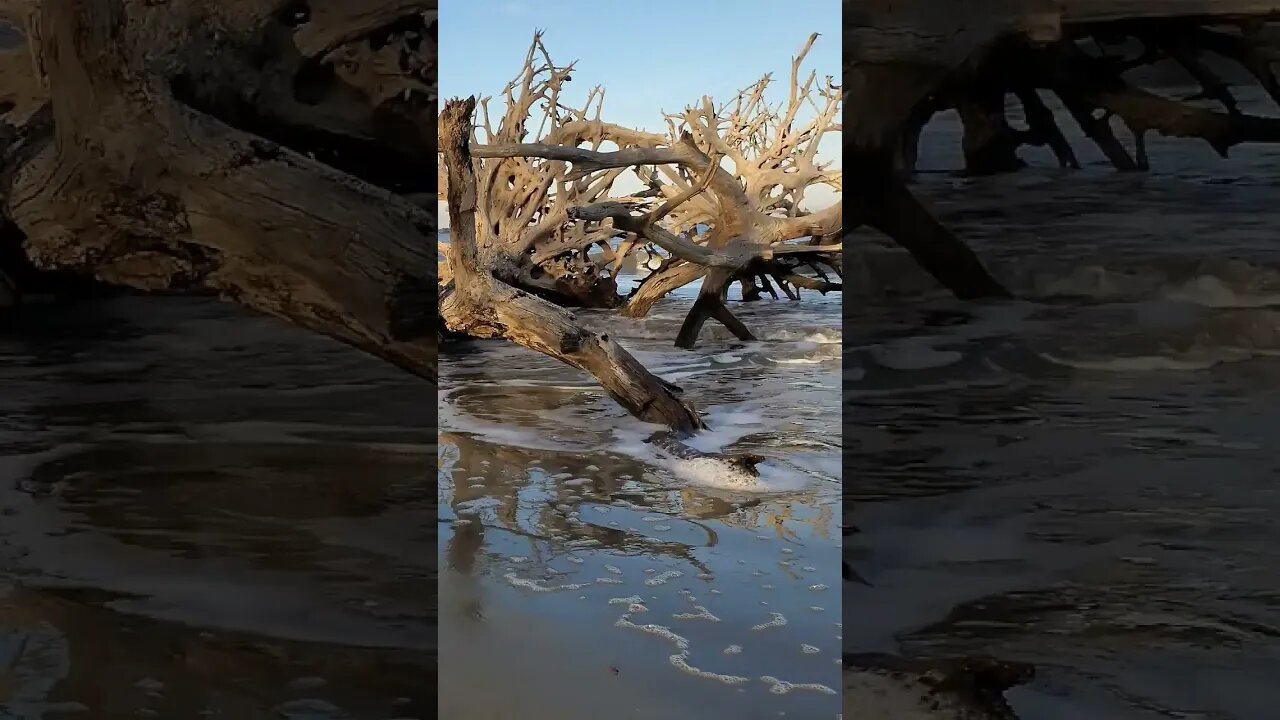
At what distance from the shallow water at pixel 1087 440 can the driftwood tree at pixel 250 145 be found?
28.0 inches

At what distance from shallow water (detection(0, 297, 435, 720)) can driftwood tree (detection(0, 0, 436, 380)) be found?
8cm

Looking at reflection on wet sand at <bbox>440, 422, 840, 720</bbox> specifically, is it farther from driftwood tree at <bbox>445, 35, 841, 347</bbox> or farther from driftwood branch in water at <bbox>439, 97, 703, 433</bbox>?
driftwood tree at <bbox>445, 35, 841, 347</bbox>

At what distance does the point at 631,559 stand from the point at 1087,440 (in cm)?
162

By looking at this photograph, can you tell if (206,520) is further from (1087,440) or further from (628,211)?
(628,211)

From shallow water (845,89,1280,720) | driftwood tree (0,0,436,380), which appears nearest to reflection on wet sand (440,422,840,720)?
shallow water (845,89,1280,720)

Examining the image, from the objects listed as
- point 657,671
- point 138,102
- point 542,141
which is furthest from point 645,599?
point 542,141

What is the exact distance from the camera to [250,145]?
1254 mm

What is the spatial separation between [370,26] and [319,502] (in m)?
0.74

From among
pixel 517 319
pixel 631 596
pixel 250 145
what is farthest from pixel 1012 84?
pixel 517 319

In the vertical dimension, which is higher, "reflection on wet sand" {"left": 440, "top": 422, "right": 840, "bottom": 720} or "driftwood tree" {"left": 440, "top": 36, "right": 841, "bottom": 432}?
"driftwood tree" {"left": 440, "top": 36, "right": 841, "bottom": 432}

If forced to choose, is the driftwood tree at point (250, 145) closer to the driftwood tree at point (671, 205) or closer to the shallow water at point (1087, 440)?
the shallow water at point (1087, 440)

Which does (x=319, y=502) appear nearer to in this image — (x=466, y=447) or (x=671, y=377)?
(x=466, y=447)

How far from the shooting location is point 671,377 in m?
5.10

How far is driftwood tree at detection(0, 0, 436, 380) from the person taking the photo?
4.05 ft
